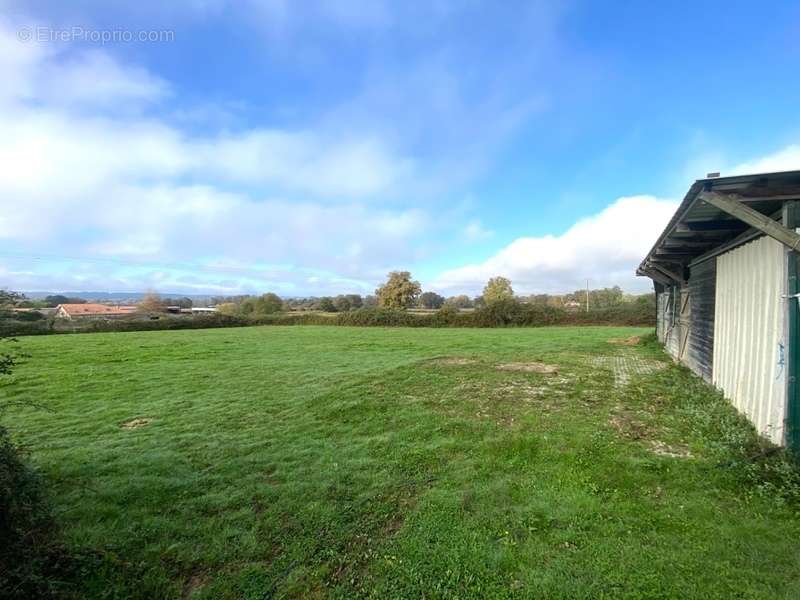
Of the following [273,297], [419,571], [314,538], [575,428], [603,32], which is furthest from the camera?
[273,297]

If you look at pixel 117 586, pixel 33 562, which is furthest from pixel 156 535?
pixel 33 562

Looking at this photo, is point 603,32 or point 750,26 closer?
point 750,26

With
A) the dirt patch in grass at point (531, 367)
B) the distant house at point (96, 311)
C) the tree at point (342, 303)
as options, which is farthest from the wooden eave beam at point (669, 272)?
the tree at point (342, 303)

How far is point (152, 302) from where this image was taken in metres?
34.7

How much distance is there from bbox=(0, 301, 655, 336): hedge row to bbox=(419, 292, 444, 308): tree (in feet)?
47.8

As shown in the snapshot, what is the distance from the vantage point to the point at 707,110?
25.5ft

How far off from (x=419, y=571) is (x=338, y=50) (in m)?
9.26

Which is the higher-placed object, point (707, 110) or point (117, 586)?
point (707, 110)

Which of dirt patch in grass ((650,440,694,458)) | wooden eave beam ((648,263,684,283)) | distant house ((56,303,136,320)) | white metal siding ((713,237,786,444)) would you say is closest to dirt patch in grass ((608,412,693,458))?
dirt patch in grass ((650,440,694,458))

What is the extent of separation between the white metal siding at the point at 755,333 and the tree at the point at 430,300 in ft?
127

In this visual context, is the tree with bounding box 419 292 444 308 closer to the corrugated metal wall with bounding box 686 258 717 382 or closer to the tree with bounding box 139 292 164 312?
the tree with bounding box 139 292 164 312

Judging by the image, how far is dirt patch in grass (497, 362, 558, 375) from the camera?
8234 millimetres

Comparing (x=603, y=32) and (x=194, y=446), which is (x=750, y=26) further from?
(x=194, y=446)

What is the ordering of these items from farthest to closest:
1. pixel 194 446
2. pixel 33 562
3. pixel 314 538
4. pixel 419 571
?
Result: pixel 194 446 < pixel 314 538 < pixel 419 571 < pixel 33 562
